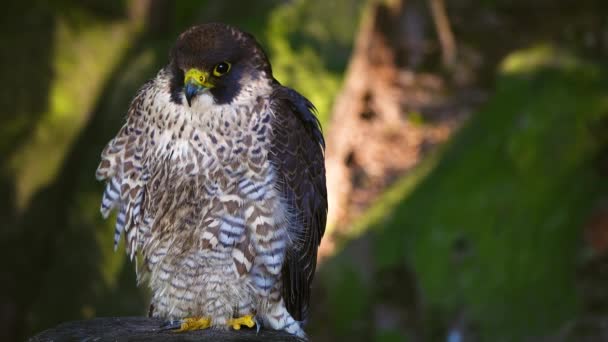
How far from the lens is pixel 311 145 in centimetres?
436

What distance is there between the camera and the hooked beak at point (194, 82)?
3.87 m

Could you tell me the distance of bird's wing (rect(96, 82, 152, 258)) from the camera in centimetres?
425

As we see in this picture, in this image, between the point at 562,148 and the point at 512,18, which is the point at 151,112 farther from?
the point at 512,18

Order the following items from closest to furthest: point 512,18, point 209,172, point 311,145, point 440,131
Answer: point 209,172 → point 311,145 → point 440,131 → point 512,18

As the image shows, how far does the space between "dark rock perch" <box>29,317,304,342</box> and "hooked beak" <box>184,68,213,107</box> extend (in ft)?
3.31

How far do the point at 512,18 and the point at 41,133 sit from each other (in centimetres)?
562

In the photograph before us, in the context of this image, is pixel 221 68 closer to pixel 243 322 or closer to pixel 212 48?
pixel 212 48

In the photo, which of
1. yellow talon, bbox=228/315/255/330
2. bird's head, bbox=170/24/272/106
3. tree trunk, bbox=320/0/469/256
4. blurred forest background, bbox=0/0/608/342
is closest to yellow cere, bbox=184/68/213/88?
bird's head, bbox=170/24/272/106

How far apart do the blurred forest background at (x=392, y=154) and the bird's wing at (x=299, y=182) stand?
9.71ft

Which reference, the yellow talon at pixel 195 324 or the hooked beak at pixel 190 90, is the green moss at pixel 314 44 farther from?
the hooked beak at pixel 190 90

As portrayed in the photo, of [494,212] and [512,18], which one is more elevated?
[512,18]

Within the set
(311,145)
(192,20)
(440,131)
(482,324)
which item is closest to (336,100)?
(440,131)

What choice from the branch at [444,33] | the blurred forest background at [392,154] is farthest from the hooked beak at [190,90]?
the branch at [444,33]

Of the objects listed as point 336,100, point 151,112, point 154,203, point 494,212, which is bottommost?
point 154,203
